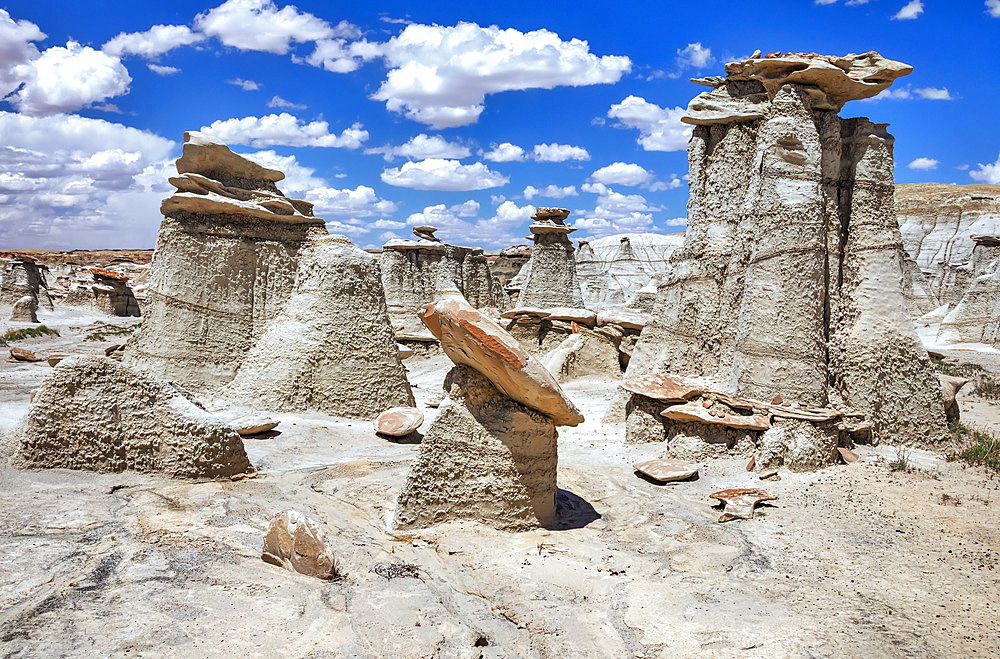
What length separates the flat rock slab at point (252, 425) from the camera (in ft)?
21.8

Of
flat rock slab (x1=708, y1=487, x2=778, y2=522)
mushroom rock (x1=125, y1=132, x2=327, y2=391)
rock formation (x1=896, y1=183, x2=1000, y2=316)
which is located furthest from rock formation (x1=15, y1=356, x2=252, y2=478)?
rock formation (x1=896, y1=183, x2=1000, y2=316)

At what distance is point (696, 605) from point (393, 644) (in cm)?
168

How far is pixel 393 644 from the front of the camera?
2.69 metres

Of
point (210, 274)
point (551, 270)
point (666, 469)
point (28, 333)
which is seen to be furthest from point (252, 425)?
point (28, 333)

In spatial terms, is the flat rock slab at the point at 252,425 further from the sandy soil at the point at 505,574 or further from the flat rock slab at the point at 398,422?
the sandy soil at the point at 505,574

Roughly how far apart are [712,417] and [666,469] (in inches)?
34.9

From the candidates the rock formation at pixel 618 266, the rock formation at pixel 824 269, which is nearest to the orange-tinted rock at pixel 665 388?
the rock formation at pixel 824 269

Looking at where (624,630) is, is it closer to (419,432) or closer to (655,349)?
(419,432)

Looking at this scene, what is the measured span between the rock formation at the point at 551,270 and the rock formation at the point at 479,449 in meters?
12.7

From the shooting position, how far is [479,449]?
A: 449cm

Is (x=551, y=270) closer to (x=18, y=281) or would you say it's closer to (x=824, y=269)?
(x=824, y=269)

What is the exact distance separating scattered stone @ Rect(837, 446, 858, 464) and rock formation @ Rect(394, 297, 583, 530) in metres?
3.39

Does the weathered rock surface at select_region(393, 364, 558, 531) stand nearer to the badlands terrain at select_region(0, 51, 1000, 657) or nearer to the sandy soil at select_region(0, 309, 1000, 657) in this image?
the badlands terrain at select_region(0, 51, 1000, 657)

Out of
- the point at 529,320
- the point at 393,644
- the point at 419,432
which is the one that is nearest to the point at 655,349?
the point at 419,432
